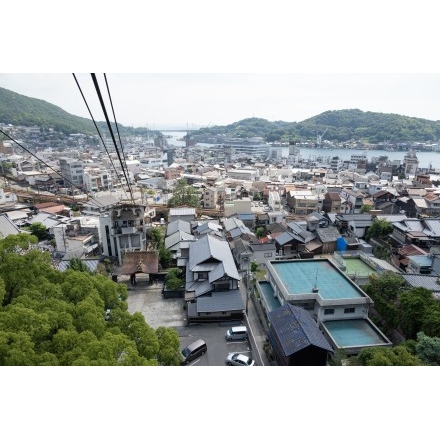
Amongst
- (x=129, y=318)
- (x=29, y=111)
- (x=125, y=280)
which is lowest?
(x=125, y=280)

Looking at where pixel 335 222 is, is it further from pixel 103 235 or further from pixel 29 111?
pixel 29 111

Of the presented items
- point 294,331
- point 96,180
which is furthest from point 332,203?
point 96,180

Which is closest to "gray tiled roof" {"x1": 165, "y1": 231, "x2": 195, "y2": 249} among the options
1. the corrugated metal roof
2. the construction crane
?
the corrugated metal roof

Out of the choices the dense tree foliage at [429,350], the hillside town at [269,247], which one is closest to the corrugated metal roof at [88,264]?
the hillside town at [269,247]

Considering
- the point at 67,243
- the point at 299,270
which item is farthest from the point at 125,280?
the point at 299,270

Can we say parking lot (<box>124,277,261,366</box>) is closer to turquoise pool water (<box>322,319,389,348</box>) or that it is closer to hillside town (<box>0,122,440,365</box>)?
hillside town (<box>0,122,440,365</box>)
